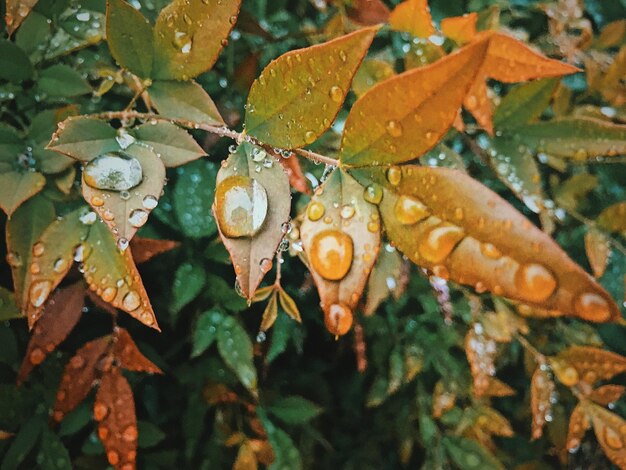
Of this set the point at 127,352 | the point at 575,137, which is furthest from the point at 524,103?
the point at 127,352

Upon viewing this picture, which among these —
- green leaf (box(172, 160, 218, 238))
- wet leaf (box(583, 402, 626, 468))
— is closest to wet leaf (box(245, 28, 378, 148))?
green leaf (box(172, 160, 218, 238))

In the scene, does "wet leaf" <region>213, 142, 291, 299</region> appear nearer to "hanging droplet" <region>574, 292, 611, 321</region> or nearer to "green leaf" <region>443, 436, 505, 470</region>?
"hanging droplet" <region>574, 292, 611, 321</region>

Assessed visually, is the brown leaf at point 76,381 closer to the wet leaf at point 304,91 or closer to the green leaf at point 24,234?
the green leaf at point 24,234

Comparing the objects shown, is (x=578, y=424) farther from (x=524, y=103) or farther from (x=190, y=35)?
(x=190, y=35)

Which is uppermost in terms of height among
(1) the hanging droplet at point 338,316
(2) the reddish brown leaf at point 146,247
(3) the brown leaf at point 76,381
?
(1) the hanging droplet at point 338,316

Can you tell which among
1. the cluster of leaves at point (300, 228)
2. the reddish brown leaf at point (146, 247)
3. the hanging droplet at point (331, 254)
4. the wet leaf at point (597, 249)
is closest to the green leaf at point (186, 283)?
the cluster of leaves at point (300, 228)

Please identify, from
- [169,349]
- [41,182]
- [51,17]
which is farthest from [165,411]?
[51,17]
